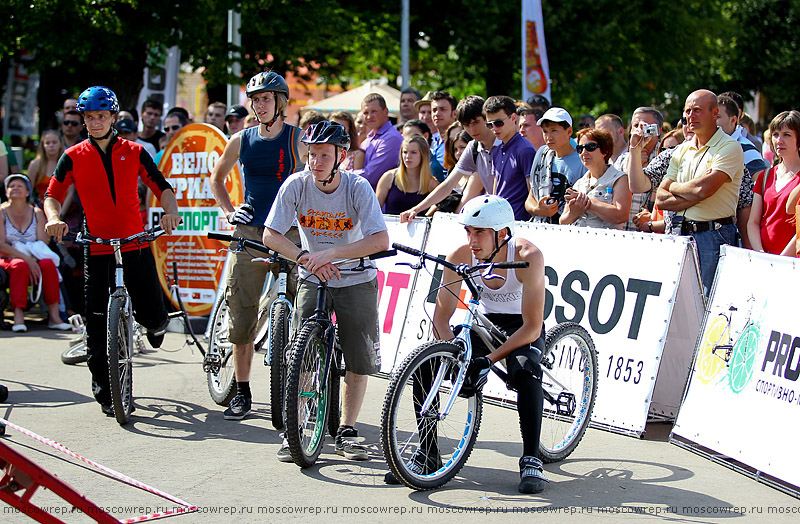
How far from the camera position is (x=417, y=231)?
8.88 meters

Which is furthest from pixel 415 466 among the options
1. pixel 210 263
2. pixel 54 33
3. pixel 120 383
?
pixel 54 33

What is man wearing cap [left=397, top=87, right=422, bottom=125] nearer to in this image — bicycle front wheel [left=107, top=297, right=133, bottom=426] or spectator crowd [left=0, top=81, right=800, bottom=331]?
spectator crowd [left=0, top=81, right=800, bottom=331]

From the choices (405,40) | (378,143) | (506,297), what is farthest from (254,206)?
(405,40)

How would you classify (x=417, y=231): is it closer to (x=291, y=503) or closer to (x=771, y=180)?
(x=771, y=180)

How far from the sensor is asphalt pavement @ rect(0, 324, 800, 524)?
5.02 metres

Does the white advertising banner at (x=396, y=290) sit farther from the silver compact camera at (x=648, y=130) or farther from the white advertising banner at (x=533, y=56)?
the white advertising banner at (x=533, y=56)

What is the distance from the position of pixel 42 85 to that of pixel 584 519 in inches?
930

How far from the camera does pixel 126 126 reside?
11695 millimetres

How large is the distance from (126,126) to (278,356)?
20.6 ft

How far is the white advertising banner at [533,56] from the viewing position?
14.1 meters

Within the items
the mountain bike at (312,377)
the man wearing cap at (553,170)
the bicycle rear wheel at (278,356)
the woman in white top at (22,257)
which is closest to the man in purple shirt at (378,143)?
the man wearing cap at (553,170)

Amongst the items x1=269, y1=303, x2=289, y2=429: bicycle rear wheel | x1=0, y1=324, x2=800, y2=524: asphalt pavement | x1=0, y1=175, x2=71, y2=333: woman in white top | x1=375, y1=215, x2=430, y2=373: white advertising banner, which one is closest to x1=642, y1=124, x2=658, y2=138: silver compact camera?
x1=375, y1=215, x2=430, y2=373: white advertising banner

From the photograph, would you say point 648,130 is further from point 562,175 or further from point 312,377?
point 312,377

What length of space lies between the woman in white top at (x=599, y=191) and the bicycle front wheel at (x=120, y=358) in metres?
3.43
